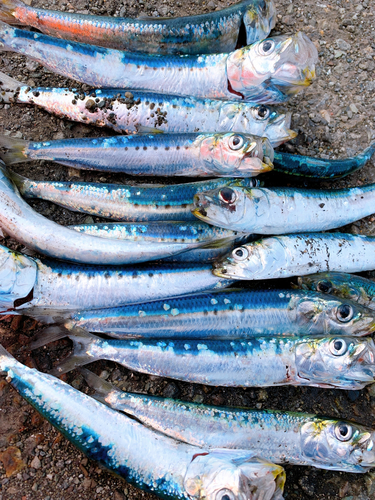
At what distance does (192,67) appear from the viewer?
12.4ft

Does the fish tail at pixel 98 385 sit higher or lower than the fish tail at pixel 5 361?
lower

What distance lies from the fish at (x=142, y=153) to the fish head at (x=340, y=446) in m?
2.24

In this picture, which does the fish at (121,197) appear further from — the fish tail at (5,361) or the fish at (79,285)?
the fish tail at (5,361)

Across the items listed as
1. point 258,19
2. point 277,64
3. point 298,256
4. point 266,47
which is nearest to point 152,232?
point 298,256

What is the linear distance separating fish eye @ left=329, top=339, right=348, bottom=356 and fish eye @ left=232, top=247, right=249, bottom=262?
1.00 m

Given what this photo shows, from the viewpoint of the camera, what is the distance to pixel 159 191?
344cm

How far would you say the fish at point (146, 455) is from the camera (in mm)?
2697

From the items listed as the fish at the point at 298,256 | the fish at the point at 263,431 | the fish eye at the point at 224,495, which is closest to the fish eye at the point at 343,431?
the fish at the point at 263,431

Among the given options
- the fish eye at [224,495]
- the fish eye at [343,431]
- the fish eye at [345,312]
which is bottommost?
the fish eye at [224,495]

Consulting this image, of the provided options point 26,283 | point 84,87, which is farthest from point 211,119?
point 26,283

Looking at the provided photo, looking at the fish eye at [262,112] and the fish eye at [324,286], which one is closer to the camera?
the fish eye at [324,286]

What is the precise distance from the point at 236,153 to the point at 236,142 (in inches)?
3.8

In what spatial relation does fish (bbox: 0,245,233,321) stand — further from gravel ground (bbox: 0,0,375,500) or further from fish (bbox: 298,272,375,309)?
fish (bbox: 298,272,375,309)

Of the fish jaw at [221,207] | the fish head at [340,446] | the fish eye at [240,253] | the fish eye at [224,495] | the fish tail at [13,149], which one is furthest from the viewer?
the fish tail at [13,149]
